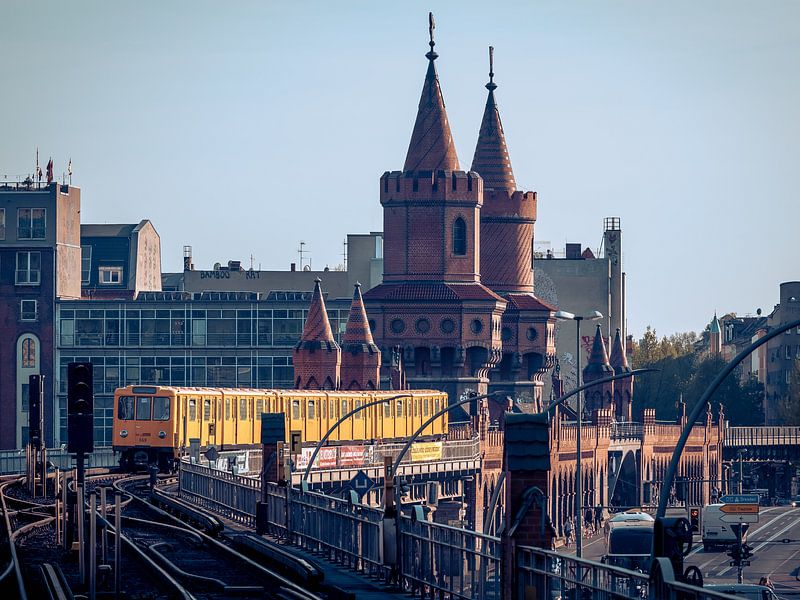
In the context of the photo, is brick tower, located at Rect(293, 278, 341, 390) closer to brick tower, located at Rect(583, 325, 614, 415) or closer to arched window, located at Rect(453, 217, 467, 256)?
arched window, located at Rect(453, 217, 467, 256)

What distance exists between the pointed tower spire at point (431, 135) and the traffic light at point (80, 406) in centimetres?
10059

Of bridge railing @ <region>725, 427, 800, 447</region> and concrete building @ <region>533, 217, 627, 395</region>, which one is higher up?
concrete building @ <region>533, 217, 627, 395</region>

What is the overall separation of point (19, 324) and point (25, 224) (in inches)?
266

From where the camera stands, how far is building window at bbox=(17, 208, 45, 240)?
5167 inches

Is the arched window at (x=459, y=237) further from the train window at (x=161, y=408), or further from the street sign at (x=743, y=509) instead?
the train window at (x=161, y=408)

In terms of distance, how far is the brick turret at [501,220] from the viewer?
14025 cm

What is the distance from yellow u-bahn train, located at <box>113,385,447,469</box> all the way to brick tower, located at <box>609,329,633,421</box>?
63095 mm

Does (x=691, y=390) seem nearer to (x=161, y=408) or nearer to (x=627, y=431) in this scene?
(x=627, y=431)

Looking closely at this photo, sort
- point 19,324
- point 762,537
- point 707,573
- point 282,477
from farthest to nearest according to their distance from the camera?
point 19,324, point 762,537, point 707,573, point 282,477

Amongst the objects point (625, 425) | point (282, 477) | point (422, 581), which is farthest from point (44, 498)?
point (625, 425)

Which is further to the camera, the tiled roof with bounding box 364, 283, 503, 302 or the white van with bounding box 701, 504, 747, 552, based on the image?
the tiled roof with bounding box 364, 283, 503, 302

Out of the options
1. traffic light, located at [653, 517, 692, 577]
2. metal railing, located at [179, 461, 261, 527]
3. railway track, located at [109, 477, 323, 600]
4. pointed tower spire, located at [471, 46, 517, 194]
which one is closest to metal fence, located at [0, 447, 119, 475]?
metal railing, located at [179, 461, 261, 527]

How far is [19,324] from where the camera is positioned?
425ft

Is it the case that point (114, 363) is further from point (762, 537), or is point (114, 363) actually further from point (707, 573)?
point (707, 573)
